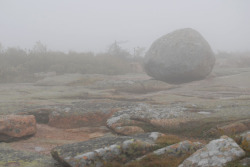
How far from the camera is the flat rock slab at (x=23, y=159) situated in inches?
229

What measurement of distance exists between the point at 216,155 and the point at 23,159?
4.03 metres

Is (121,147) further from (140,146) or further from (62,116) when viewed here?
(62,116)

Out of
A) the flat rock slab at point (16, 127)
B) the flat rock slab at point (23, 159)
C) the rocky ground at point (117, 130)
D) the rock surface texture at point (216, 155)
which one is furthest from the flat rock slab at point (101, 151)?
the flat rock slab at point (16, 127)

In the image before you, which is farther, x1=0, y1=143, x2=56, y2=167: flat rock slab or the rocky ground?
x1=0, y1=143, x2=56, y2=167: flat rock slab

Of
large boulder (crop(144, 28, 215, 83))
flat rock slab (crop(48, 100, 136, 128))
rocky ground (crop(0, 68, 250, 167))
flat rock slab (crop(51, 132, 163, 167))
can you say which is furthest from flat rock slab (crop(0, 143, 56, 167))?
large boulder (crop(144, 28, 215, 83))

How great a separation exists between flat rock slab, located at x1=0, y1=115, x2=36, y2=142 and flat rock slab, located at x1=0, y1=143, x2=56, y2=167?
137 centimetres

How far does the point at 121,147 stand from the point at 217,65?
28062 mm

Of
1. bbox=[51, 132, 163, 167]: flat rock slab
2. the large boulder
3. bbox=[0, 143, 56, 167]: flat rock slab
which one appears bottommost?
bbox=[0, 143, 56, 167]: flat rock slab

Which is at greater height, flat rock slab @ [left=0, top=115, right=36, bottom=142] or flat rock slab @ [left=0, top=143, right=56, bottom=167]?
flat rock slab @ [left=0, top=115, right=36, bottom=142]

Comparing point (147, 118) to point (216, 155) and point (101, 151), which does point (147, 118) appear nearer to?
point (101, 151)

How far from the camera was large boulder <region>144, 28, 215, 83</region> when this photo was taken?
18641mm

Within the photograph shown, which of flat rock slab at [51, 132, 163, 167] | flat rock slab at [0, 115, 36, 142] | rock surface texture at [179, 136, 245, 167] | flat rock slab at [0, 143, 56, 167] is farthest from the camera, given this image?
flat rock slab at [0, 115, 36, 142]

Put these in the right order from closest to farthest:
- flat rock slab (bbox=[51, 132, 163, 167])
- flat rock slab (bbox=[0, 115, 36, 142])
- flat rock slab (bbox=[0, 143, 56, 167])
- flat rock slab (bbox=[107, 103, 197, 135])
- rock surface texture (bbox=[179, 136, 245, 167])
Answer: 1. rock surface texture (bbox=[179, 136, 245, 167])
2. flat rock slab (bbox=[51, 132, 163, 167])
3. flat rock slab (bbox=[0, 143, 56, 167])
4. flat rock slab (bbox=[0, 115, 36, 142])
5. flat rock slab (bbox=[107, 103, 197, 135])

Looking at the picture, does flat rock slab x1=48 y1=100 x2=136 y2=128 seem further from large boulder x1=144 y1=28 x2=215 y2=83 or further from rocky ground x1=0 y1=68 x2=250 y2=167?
large boulder x1=144 y1=28 x2=215 y2=83
